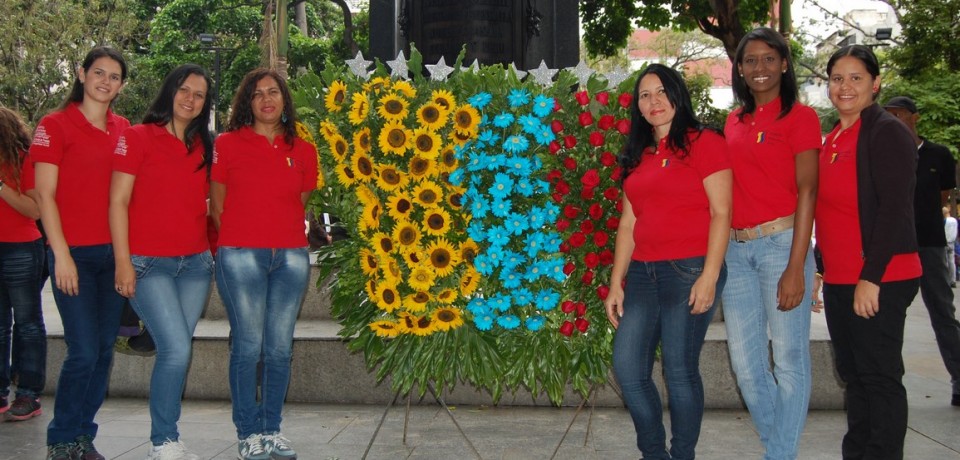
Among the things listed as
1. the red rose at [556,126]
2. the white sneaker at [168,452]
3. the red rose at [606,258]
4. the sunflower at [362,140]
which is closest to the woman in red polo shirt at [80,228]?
the white sneaker at [168,452]

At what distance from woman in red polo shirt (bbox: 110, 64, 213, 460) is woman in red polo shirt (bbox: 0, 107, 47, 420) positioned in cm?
142

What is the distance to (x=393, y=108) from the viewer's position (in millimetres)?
4625

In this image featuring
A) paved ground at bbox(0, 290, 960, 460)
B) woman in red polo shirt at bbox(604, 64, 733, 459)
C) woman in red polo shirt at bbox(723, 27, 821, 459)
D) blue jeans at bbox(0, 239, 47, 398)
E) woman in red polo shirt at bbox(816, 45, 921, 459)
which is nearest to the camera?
woman in red polo shirt at bbox(816, 45, 921, 459)

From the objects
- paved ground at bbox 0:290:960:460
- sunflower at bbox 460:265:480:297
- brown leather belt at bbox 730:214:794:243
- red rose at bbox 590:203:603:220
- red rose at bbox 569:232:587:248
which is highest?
red rose at bbox 590:203:603:220

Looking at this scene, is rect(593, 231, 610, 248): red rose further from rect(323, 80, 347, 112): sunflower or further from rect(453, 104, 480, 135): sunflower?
rect(323, 80, 347, 112): sunflower

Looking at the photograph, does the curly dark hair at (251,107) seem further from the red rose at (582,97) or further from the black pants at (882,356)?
the black pants at (882,356)

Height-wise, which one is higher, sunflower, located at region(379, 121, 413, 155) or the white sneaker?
sunflower, located at region(379, 121, 413, 155)

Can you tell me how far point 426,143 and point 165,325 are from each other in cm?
161

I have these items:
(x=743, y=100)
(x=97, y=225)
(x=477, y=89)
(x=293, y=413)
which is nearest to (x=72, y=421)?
(x=97, y=225)

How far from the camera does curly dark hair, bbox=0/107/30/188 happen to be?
5664mm

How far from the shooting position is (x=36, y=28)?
29688mm

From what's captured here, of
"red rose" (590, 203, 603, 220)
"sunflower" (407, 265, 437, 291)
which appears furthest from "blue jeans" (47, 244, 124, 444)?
"red rose" (590, 203, 603, 220)

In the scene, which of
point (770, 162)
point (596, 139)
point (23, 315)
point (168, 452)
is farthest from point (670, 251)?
point (23, 315)

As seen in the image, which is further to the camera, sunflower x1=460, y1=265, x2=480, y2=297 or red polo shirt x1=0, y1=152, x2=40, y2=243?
red polo shirt x1=0, y1=152, x2=40, y2=243
